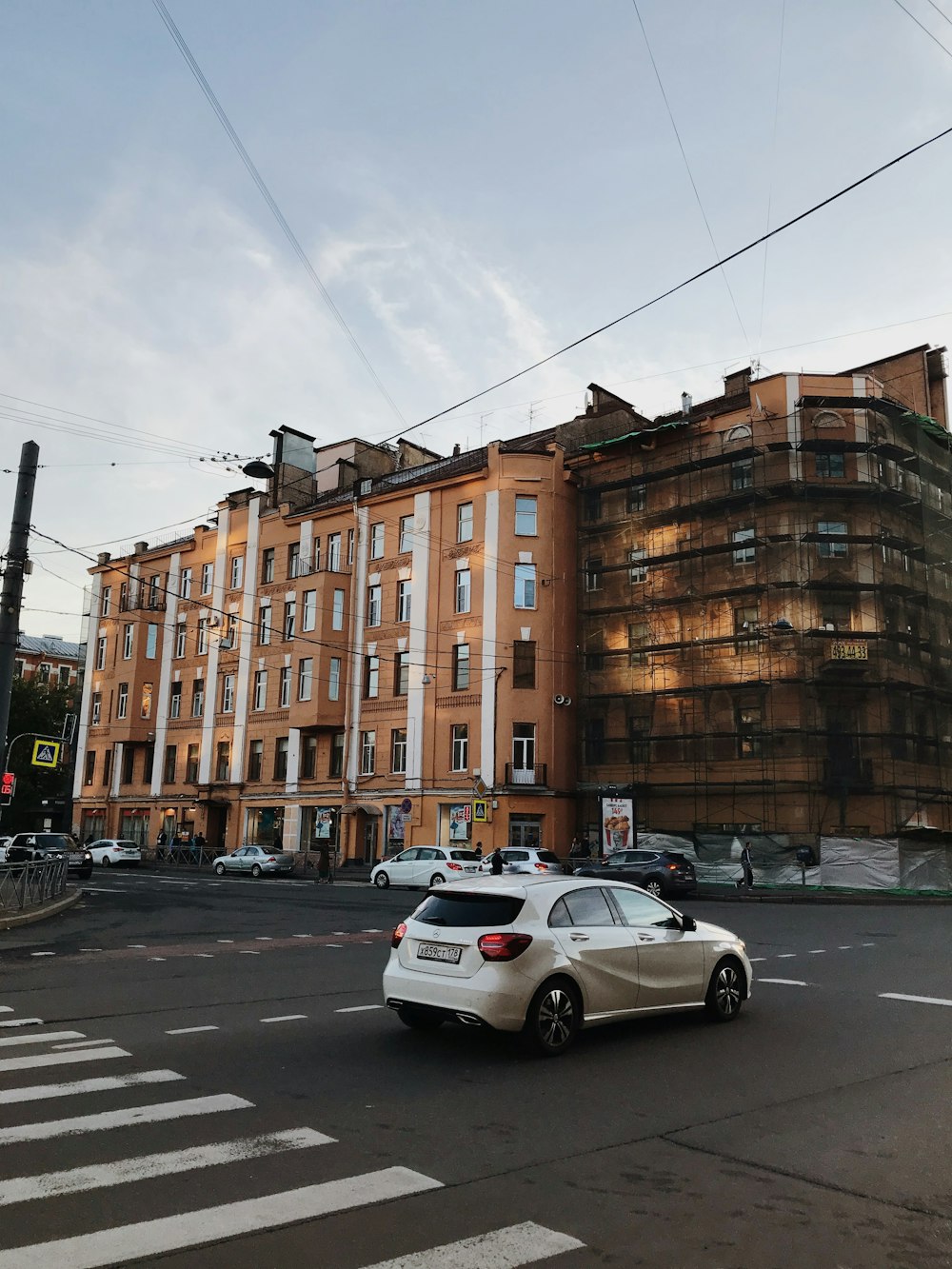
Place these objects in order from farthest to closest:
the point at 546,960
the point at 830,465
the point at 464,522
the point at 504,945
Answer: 1. the point at 464,522
2. the point at 830,465
3. the point at 546,960
4. the point at 504,945

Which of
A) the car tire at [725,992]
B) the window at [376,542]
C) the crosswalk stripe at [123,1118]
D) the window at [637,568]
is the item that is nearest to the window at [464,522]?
the window at [376,542]

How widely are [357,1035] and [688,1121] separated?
3759 mm

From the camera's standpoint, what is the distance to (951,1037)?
943 cm

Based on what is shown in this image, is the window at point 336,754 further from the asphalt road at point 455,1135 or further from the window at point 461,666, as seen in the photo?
the asphalt road at point 455,1135

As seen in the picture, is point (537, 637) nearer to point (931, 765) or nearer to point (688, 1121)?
point (931, 765)

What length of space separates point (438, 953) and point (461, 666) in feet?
122

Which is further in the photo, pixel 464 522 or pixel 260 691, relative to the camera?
pixel 260 691

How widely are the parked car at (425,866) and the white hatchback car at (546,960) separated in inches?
975

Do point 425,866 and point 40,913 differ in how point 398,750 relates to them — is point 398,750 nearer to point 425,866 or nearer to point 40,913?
point 425,866

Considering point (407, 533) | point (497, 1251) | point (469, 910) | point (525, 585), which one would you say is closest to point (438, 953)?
point (469, 910)

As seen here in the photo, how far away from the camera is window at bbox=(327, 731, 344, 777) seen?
49.6 meters

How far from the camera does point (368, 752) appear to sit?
4825cm

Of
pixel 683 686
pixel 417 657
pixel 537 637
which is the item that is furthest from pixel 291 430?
pixel 683 686

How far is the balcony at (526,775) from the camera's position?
4303 cm
